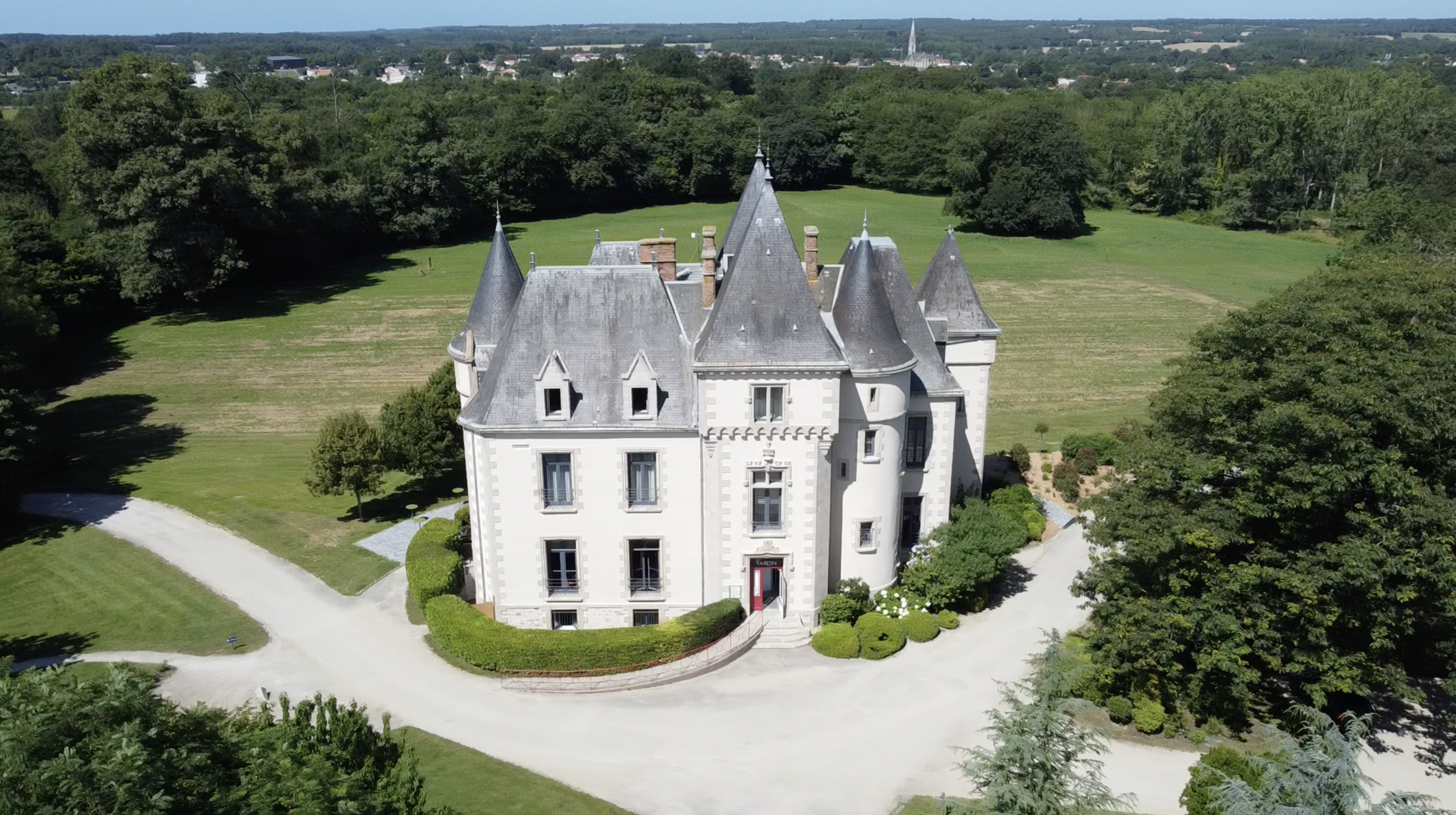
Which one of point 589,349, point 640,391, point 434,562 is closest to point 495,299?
point 589,349

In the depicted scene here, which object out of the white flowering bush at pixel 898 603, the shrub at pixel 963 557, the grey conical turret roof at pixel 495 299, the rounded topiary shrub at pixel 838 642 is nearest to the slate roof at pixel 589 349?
the grey conical turret roof at pixel 495 299

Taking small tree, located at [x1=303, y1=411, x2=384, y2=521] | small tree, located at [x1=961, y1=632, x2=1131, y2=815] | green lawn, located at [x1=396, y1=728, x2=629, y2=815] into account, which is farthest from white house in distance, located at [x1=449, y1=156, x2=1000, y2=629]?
small tree, located at [x1=961, y1=632, x2=1131, y2=815]

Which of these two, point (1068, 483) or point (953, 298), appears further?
point (1068, 483)

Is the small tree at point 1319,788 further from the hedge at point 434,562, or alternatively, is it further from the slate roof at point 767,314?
the hedge at point 434,562

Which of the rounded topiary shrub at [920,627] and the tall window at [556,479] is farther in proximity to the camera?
the rounded topiary shrub at [920,627]

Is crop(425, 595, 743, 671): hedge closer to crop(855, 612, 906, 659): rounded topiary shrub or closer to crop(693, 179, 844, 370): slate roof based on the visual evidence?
crop(855, 612, 906, 659): rounded topiary shrub

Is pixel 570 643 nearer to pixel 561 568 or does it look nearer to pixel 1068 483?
pixel 561 568

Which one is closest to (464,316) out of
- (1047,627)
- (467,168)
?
(467,168)

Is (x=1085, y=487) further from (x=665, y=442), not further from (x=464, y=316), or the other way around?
(x=464, y=316)
